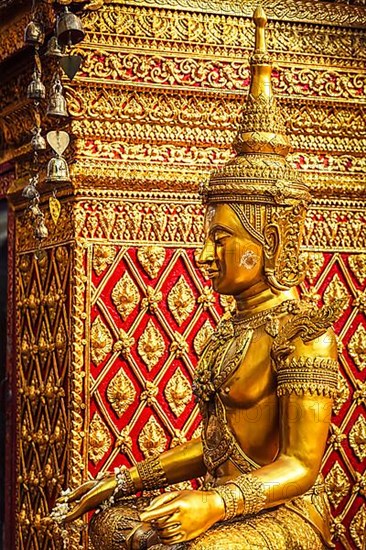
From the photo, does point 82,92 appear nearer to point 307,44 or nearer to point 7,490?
point 307,44

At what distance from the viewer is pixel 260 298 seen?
176 inches

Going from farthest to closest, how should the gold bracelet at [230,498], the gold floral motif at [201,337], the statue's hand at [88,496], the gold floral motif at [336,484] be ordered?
the gold floral motif at [336,484] < the gold floral motif at [201,337] < the statue's hand at [88,496] < the gold bracelet at [230,498]

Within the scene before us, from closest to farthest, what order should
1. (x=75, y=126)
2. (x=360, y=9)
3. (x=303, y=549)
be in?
1. (x=303, y=549)
2. (x=75, y=126)
3. (x=360, y=9)

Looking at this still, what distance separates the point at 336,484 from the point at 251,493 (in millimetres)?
1860

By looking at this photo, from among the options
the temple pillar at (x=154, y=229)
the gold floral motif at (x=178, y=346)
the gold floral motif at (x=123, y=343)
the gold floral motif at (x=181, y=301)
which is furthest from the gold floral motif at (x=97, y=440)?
the gold floral motif at (x=181, y=301)

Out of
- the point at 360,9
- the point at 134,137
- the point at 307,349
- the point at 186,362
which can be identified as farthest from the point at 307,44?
the point at 307,349

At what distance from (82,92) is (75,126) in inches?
5.0

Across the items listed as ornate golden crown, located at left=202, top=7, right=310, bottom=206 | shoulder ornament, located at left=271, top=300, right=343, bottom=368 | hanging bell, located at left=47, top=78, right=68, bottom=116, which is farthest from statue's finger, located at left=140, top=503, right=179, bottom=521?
hanging bell, located at left=47, top=78, right=68, bottom=116

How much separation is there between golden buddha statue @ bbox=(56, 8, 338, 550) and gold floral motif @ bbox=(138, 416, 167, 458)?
1016 mm

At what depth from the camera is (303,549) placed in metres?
4.21

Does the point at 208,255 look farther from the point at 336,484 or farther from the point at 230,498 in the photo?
the point at 336,484

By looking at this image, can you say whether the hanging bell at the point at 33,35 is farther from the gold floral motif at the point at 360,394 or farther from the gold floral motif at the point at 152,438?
the gold floral motif at the point at 360,394

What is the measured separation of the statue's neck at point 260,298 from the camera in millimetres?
4453

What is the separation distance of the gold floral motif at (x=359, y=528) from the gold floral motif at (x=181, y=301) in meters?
1.04
